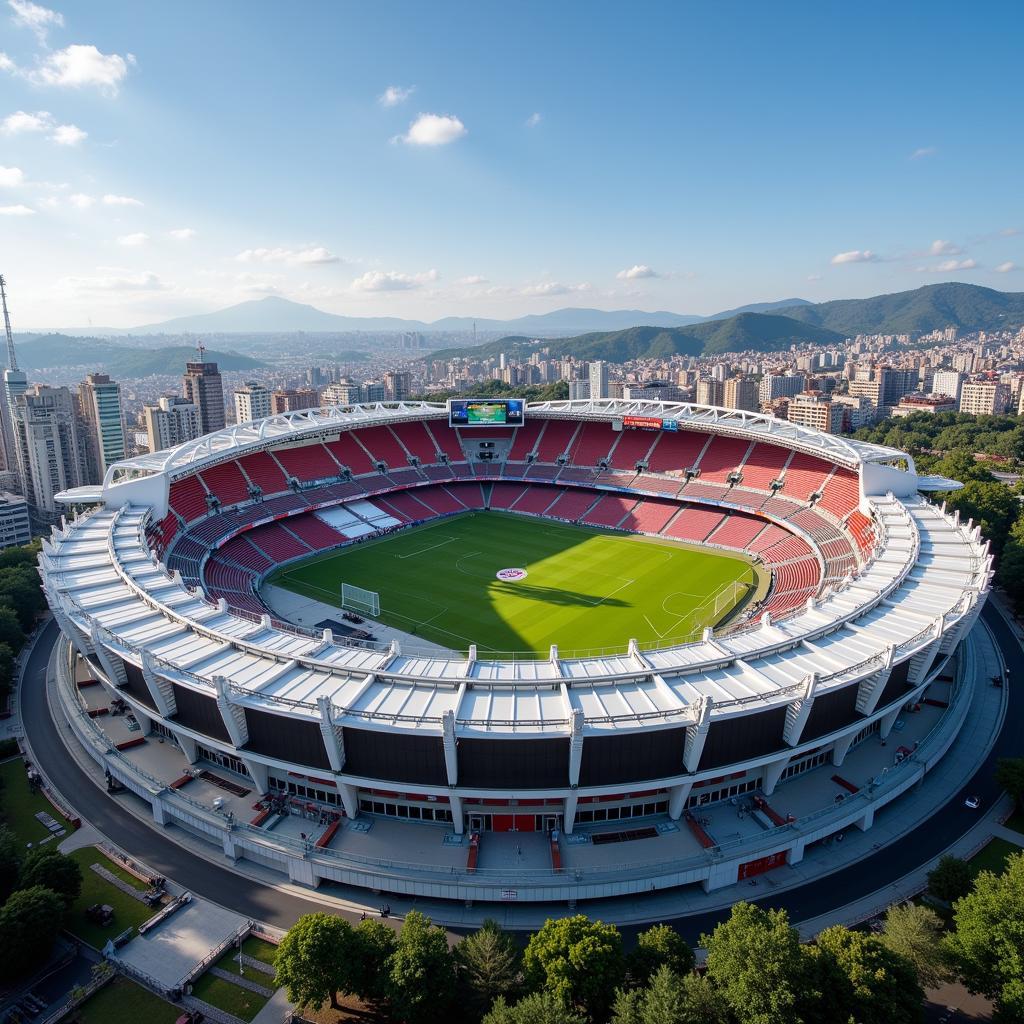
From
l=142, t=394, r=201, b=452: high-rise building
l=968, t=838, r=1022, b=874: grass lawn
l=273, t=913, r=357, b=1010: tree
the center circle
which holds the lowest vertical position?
l=968, t=838, r=1022, b=874: grass lawn

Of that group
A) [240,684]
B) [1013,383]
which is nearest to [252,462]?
[240,684]

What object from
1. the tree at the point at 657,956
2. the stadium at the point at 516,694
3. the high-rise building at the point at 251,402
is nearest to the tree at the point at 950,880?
the stadium at the point at 516,694

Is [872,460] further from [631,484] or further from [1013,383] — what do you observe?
[1013,383]

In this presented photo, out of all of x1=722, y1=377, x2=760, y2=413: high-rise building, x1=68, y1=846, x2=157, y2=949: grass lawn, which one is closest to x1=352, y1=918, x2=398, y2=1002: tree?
x1=68, y1=846, x2=157, y2=949: grass lawn

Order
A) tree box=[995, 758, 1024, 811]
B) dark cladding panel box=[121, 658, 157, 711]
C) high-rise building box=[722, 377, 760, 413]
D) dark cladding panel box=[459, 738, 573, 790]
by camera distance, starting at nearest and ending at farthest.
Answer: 1. dark cladding panel box=[459, 738, 573, 790]
2. tree box=[995, 758, 1024, 811]
3. dark cladding panel box=[121, 658, 157, 711]
4. high-rise building box=[722, 377, 760, 413]

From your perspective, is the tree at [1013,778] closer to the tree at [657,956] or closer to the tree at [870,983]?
the tree at [870,983]

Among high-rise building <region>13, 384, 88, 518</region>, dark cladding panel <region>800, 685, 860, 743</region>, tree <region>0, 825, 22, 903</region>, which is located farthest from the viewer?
high-rise building <region>13, 384, 88, 518</region>

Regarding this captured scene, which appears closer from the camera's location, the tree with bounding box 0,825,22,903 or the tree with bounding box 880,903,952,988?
the tree with bounding box 880,903,952,988

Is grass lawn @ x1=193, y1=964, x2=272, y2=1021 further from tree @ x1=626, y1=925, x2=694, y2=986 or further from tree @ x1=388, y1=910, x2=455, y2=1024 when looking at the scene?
tree @ x1=626, y1=925, x2=694, y2=986
